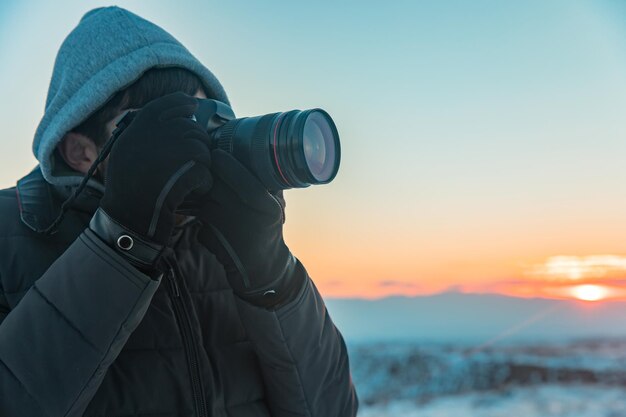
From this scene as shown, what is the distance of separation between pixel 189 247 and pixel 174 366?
267 millimetres

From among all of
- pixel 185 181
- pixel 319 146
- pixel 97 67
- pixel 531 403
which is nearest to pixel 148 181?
pixel 185 181

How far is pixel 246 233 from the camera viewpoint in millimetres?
1091

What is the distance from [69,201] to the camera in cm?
114

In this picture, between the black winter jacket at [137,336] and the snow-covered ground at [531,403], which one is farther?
the snow-covered ground at [531,403]

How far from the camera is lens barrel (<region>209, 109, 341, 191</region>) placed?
1085mm

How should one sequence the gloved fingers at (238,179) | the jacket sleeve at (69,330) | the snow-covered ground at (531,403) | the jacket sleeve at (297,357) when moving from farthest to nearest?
the snow-covered ground at (531,403), the jacket sleeve at (297,357), the gloved fingers at (238,179), the jacket sleeve at (69,330)

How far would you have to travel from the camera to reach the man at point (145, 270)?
3.11 ft

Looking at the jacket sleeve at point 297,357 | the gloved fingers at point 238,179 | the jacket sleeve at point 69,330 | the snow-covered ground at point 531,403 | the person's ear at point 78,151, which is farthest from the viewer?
the snow-covered ground at point 531,403

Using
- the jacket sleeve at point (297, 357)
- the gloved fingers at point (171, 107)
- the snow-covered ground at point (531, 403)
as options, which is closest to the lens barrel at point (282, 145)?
the gloved fingers at point (171, 107)

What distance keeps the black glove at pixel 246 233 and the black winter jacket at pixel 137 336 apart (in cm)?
6

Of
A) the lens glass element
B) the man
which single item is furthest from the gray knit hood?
the lens glass element

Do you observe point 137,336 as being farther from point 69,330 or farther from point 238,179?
point 238,179

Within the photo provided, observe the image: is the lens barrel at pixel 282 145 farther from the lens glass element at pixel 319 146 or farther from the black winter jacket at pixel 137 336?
the black winter jacket at pixel 137 336

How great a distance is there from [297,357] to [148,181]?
490mm
